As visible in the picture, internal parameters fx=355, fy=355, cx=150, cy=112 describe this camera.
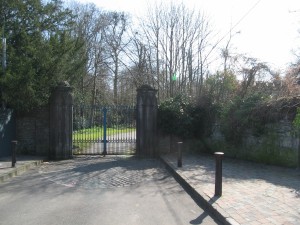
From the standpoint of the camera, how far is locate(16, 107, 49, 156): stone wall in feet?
50.7

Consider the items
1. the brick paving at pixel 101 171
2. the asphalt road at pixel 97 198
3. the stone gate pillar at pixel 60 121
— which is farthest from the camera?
the stone gate pillar at pixel 60 121

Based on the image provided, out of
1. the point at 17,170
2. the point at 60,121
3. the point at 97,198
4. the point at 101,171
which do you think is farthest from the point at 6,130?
the point at 97,198

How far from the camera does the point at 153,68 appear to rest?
89.2ft

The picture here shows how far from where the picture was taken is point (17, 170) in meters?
11.1

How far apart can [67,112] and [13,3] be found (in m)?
4.96

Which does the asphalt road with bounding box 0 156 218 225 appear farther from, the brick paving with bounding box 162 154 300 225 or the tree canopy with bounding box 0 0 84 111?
the tree canopy with bounding box 0 0 84 111

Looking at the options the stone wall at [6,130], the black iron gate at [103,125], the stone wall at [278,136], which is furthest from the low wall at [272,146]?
the stone wall at [6,130]

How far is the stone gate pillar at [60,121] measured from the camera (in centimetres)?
1498

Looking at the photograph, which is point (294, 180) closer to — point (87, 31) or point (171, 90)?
point (171, 90)

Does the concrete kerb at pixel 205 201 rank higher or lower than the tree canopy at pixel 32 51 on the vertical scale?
lower

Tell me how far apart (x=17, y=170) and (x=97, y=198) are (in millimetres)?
4507

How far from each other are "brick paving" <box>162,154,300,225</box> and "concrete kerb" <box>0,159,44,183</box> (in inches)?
193

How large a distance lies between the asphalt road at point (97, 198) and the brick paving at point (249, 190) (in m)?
0.40

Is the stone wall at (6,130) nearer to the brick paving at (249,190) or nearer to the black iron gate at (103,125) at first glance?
the black iron gate at (103,125)
